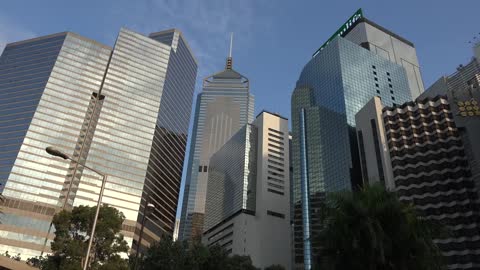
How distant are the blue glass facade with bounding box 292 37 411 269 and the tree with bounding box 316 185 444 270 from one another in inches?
4374

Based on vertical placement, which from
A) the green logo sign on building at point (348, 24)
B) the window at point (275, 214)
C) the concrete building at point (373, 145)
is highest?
the green logo sign on building at point (348, 24)

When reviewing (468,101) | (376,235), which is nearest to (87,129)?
(468,101)

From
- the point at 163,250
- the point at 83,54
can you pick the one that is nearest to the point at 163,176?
the point at 83,54

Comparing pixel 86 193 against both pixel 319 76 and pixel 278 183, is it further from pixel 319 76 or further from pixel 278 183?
pixel 319 76

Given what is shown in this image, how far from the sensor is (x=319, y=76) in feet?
552

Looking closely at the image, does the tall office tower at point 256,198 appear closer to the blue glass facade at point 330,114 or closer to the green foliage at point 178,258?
the blue glass facade at point 330,114

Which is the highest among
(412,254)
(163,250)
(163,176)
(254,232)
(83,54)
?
(83,54)

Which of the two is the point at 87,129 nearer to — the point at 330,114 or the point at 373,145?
the point at 330,114

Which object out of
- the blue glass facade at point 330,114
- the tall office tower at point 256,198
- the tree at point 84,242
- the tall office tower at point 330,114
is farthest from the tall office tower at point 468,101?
the tree at point 84,242

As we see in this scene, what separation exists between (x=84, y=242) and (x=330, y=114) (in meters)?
124

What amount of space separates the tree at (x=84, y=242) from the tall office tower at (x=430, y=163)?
74.6m

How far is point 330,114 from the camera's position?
15162 cm

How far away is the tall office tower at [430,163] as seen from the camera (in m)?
89.3

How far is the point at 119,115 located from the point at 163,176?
1216 inches
